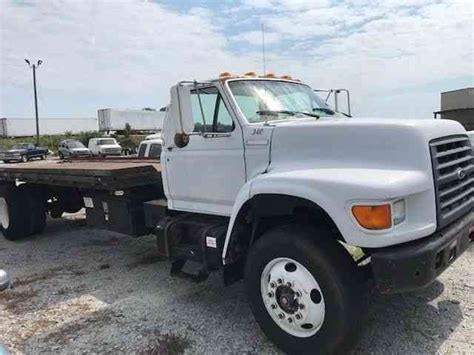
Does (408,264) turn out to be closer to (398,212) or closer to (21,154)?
(398,212)

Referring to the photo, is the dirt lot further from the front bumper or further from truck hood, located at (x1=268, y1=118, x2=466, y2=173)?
truck hood, located at (x1=268, y1=118, x2=466, y2=173)

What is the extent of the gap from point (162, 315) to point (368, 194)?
8.14ft

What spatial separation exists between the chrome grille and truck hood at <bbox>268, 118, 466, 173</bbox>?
0.28 ft

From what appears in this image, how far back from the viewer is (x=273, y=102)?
4438 mm

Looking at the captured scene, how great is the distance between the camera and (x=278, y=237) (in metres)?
3.55

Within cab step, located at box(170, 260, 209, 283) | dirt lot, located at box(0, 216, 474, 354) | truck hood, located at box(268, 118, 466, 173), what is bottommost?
dirt lot, located at box(0, 216, 474, 354)

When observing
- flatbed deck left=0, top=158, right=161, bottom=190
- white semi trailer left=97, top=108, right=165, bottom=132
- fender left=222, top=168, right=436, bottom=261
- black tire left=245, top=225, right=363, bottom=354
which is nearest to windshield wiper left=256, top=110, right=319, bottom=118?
fender left=222, top=168, right=436, bottom=261

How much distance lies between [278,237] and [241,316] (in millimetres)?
1247

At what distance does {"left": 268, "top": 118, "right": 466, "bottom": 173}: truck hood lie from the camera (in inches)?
130

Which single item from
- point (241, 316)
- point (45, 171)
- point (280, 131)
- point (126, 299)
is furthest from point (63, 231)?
point (280, 131)

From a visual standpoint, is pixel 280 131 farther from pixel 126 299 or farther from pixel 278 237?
pixel 126 299

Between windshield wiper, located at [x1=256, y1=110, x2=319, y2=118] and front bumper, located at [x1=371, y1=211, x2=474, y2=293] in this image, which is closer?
front bumper, located at [x1=371, y1=211, x2=474, y2=293]

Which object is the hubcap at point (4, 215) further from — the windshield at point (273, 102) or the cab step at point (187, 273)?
the windshield at point (273, 102)

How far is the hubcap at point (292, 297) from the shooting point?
340cm
